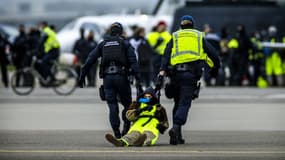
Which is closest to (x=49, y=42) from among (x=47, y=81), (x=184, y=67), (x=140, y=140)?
(x=47, y=81)

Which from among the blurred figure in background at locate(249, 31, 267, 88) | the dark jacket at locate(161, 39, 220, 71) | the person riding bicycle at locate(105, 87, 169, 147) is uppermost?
the blurred figure in background at locate(249, 31, 267, 88)

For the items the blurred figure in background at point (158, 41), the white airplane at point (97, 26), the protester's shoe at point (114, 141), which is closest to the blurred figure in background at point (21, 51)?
the white airplane at point (97, 26)

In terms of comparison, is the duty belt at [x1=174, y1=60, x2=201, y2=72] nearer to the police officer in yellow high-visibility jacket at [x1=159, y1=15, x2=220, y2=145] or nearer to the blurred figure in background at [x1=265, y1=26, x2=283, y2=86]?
the police officer in yellow high-visibility jacket at [x1=159, y1=15, x2=220, y2=145]

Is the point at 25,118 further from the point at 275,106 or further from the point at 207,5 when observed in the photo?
the point at 207,5

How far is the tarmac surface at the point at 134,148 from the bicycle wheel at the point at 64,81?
0.34m

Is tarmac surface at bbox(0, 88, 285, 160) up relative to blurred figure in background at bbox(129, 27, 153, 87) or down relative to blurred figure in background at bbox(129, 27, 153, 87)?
down

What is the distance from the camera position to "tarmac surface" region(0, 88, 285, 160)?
13.3 metres

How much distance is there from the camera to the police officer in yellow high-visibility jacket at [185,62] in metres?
14.6

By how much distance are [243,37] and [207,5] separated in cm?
311

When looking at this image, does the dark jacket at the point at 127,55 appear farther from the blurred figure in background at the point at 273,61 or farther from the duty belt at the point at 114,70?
the blurred figure in background at the point at 273,61

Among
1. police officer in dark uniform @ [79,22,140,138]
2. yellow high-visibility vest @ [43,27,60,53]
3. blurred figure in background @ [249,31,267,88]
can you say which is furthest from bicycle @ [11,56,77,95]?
police officer in dark uniform @ [79,22,140,138]

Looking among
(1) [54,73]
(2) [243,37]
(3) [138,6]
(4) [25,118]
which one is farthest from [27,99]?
(3) [138,6]

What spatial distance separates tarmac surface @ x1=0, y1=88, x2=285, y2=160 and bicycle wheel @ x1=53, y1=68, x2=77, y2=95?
1.11 feet

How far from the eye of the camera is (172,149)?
1387 centimetres
